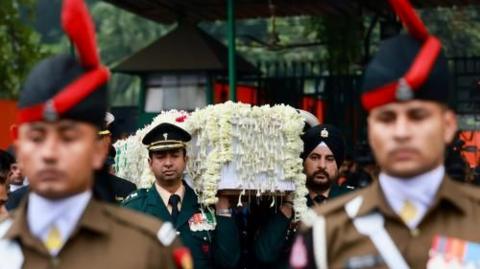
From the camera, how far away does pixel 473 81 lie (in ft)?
43.4

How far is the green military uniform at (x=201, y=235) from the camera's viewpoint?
7840 mm

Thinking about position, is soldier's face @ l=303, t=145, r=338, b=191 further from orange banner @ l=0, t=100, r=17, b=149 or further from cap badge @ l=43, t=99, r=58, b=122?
orange banner @ l=0, t=100, r=17, b=149

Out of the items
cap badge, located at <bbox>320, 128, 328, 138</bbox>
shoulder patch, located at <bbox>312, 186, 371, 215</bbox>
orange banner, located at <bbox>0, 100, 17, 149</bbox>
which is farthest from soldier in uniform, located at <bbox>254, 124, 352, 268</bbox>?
orange banner, located at <bbox>0, 100, 17, 149</bbox>

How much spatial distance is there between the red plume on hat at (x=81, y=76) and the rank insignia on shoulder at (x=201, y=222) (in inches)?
131

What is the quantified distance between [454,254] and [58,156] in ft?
4.70

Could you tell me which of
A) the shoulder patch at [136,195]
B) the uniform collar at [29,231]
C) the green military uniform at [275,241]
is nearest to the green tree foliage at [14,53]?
the shoulder patch at [136,195]

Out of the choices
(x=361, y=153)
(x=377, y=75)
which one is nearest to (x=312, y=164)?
(x=377, y=75)

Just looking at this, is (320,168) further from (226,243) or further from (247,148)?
(226,243)

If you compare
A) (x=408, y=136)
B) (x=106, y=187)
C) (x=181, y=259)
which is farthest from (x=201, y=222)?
(x=408, y=136)

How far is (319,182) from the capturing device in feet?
26.8

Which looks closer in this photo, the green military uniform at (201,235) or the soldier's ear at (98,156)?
the soldier's ear at (98,156)

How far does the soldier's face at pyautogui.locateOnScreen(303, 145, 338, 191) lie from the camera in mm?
8180

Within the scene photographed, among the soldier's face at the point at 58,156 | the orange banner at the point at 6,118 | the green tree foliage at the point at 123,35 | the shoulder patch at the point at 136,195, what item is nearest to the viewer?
the soldier's face at the point at 58,156

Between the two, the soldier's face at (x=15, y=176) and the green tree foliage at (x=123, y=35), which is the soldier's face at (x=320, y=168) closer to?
the soldier's face at (x=15, y=176)
